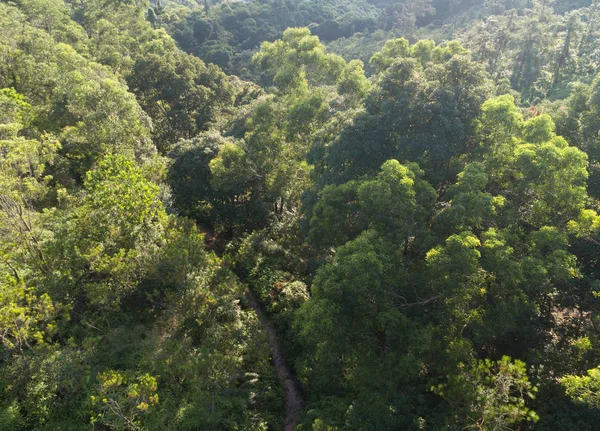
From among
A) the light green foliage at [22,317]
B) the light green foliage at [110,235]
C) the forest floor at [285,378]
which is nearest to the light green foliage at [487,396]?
the forest floor at [285,378]

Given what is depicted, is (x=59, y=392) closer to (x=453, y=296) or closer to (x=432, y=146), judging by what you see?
(x=453, y=296)

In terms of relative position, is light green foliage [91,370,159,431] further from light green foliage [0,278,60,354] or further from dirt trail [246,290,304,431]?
dirt trail [246,290,304,431]

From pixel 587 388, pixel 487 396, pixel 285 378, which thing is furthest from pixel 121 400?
pixel 587 388

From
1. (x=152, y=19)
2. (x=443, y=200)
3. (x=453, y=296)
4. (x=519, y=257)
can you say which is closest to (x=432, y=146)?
(x=443, y=200)

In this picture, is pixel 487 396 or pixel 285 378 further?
pixel 285 378

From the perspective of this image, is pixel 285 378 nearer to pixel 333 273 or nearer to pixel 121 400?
pixel 333 273

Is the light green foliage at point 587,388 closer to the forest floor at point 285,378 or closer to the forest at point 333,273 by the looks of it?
the forest at point 333,273
